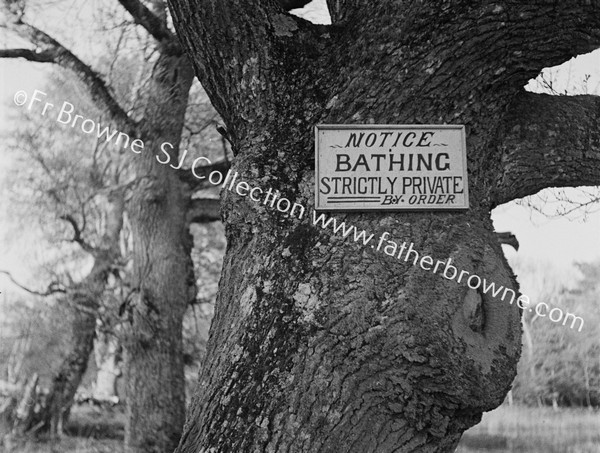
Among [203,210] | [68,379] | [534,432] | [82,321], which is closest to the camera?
[203,210]

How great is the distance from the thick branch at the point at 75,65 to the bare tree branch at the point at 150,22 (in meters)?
0.51

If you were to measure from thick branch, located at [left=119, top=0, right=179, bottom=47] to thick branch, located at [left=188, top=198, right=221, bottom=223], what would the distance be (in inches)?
48.1

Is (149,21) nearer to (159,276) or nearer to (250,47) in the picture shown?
(159,276)

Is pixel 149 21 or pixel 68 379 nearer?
pixel 149 21

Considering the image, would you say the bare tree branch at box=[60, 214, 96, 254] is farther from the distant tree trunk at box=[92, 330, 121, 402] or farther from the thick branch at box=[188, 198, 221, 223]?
the thick branch at box=[188, 198, 221, 223]

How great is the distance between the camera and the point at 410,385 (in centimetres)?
154

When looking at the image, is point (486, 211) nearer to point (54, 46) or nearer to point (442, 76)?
point (442, 76)

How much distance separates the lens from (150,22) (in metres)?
4.87

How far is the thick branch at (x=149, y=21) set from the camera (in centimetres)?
479

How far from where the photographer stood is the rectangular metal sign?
1720mm

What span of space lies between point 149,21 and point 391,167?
3625 mm

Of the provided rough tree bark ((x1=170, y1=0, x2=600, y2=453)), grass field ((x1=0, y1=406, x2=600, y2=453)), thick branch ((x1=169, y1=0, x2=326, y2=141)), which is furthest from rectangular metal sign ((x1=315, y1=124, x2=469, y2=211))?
grass field ((x1=0, y1=406, x2=600, y2=453))

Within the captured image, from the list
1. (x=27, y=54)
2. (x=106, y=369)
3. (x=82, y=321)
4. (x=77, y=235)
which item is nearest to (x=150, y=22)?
(x=27, y=54)

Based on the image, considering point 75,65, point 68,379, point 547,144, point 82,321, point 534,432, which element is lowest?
point 534,432
